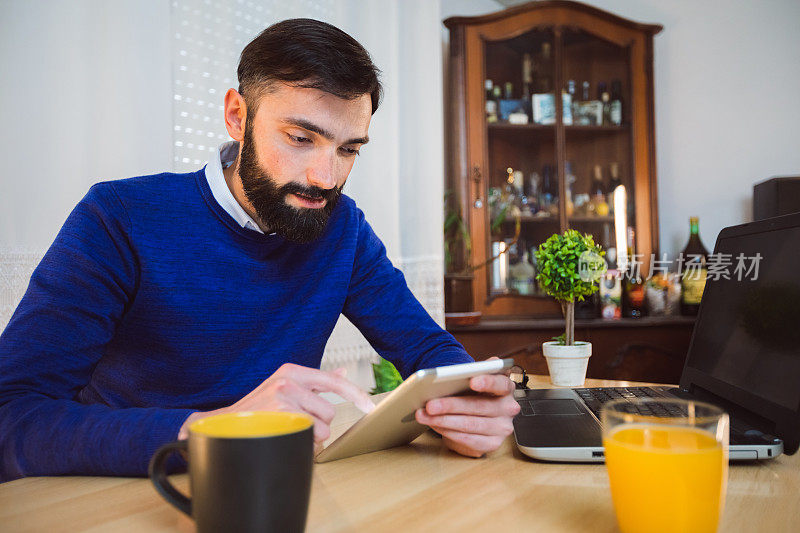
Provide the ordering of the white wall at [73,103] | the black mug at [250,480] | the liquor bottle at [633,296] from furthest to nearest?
the liquor bottle at [633,296] < the white wall at [73,103] < the black mug at [250,480]

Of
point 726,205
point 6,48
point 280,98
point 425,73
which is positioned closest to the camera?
point 280,98

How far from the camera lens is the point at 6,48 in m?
1.35

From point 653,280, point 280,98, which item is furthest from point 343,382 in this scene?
point 653,280

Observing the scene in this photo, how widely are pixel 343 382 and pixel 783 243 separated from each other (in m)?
0.61

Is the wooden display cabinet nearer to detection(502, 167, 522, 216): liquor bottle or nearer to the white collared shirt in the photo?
detection(502, 167, 522, 216): liquor bottle

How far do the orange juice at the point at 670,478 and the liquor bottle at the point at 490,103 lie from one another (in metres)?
2.28

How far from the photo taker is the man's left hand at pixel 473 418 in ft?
2.27

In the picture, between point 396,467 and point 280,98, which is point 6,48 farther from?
point 396,467

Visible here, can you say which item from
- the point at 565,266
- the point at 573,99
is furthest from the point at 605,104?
the point at 565,266

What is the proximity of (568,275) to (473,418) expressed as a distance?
64 cm

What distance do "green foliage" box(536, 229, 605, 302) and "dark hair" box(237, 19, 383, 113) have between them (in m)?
0.52

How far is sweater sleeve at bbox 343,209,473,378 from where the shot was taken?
109cm

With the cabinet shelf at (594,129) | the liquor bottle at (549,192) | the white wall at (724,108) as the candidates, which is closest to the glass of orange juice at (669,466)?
the liquor bottle at (549,192)

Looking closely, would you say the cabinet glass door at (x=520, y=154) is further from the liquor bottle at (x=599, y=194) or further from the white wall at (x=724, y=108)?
the white wall at (x=724, y=108)
